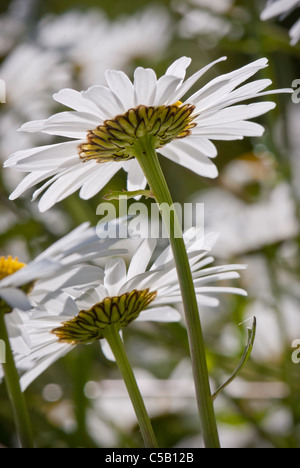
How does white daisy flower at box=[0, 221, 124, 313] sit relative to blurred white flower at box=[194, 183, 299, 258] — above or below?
below

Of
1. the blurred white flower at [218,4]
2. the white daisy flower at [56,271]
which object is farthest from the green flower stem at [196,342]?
the blurred white flower at [218,4]

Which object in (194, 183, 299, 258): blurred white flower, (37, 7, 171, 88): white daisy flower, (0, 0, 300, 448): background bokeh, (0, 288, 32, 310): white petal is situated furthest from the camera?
(37, 7, 171, 88): white daisy flower

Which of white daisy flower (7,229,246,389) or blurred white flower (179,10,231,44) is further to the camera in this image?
blurred white flower (179,10,231,44)

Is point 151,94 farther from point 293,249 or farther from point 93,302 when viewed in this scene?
point 293,249

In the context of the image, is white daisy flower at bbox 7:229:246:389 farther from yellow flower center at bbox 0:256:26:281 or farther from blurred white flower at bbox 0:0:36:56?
blurred white flower at bbox 0:0:36:56

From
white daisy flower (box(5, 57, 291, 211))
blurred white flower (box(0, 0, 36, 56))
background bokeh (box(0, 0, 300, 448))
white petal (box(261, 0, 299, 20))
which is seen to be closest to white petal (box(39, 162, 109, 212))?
white daisy flower (box(5, 57, 291, 211))

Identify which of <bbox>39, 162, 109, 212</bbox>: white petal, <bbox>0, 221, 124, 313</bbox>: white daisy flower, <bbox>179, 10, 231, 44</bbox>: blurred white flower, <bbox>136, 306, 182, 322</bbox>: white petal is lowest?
<bbox>136, 306, 182, 322</bbox>: white petal
